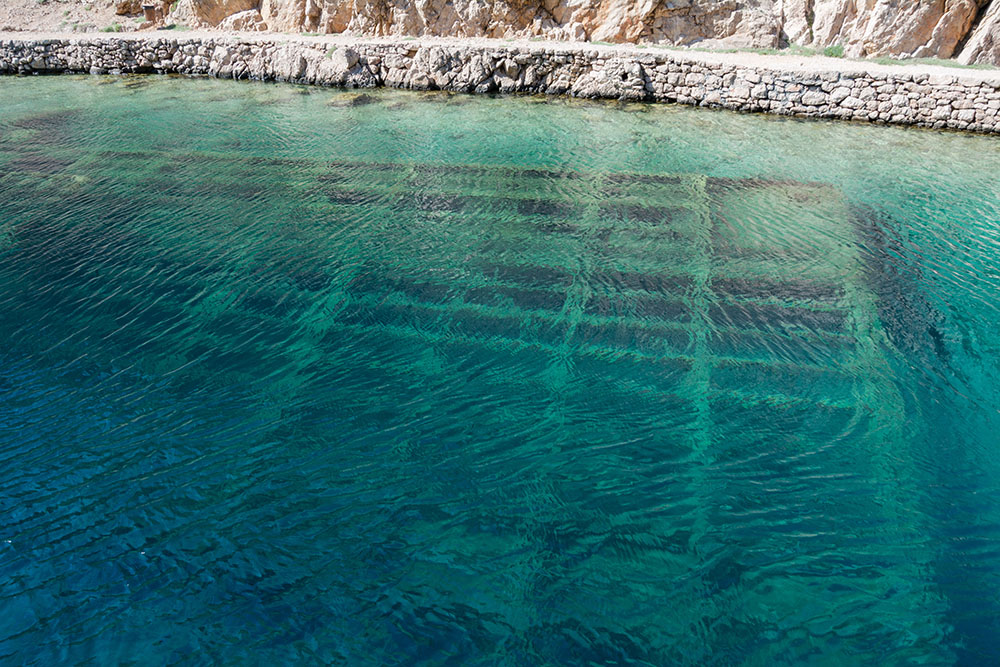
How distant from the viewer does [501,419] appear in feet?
16.8

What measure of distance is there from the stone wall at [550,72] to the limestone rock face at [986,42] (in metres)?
1.43

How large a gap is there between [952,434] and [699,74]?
10.6 meters

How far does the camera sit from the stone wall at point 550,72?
1218 centimetres

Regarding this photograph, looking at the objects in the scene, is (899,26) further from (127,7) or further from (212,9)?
(127,7)

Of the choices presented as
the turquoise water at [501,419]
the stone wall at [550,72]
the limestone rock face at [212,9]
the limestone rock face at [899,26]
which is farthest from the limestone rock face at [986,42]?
the limestone rock face at [212,9]

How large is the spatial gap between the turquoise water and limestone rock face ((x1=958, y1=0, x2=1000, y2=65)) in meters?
4.72

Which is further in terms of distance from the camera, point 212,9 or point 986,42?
point 212,9

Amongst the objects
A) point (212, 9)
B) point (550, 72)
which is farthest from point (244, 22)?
point (550, 72)

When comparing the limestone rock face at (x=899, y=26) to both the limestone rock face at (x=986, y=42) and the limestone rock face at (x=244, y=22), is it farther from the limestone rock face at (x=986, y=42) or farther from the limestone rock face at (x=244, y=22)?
the limestone rock face at (x=244, y=22)

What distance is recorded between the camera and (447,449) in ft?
15.8

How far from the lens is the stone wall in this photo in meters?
12.2

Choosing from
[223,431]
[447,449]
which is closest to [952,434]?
[447,449]

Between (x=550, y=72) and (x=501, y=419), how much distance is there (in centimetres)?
Answer: 1162

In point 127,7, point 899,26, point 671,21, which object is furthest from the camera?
point 127,7
